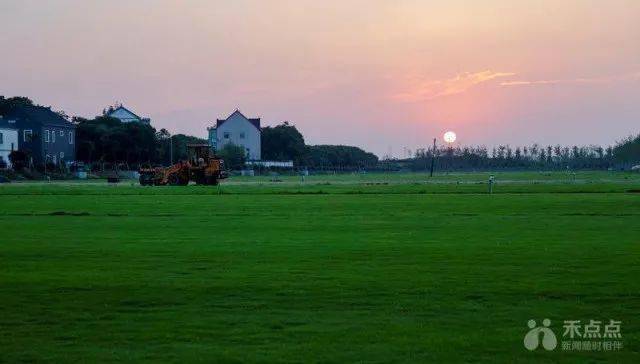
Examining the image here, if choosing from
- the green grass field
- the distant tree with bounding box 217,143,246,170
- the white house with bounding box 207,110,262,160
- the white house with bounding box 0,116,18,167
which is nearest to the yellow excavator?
the white house with bounding box 0,116,18,167

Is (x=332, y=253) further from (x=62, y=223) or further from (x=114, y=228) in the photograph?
(x=62, y=223)

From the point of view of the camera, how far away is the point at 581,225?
21.9m

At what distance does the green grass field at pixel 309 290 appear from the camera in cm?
798

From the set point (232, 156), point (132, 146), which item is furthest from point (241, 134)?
point (132, 146)

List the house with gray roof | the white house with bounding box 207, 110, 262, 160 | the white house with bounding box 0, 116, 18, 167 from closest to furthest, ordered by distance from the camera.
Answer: the white house with bounding box 0, 116, 18, 167
the house with gray roof
the white house with bounding box 207, 110, 262, 160

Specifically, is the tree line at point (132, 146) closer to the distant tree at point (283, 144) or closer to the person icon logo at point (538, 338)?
the distant tree at point (283, 144)

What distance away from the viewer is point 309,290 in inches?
431

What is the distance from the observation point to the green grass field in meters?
7.98

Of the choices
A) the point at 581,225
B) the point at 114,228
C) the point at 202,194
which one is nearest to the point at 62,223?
the point at 114,228

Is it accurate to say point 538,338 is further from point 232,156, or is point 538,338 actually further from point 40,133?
point 232,156

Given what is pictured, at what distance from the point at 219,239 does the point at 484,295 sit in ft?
28.5

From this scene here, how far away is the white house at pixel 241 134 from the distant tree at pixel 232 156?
1883cm

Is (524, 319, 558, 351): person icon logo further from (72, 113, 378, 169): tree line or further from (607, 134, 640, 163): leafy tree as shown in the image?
(607, 134, 640, 163): leafy tree

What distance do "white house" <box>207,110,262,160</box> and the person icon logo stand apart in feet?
413
